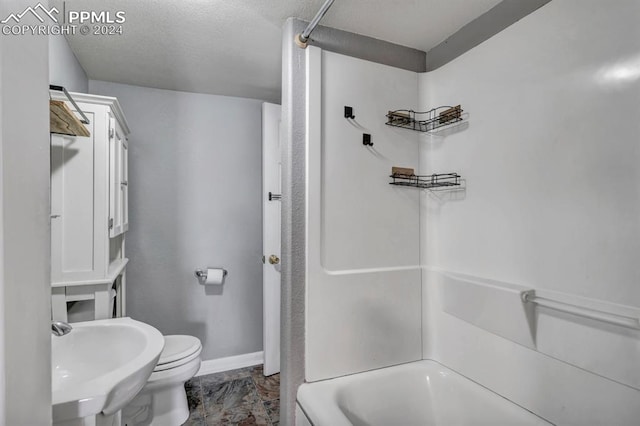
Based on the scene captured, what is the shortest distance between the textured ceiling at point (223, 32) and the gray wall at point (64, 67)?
7 centimetres

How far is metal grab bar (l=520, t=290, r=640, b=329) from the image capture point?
41.6 inches

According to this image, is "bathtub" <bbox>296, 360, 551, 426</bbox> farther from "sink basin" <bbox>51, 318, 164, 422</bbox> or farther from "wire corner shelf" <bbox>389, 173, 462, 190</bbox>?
"wire corner shelf" <bbox>389, 173, 462, 190</bbox>

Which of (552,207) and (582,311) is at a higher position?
(552,207)

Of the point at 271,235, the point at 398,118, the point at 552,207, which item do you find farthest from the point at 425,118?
the point at 271,235

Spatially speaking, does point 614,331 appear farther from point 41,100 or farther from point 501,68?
point 41,100

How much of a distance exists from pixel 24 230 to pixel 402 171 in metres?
1.63

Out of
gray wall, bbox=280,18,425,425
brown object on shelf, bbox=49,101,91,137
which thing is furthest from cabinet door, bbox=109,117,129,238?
gray wall, bbox=280,18,425,425

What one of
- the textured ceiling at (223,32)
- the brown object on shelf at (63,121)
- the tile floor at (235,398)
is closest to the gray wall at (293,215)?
the textured ceiling at (223,32)

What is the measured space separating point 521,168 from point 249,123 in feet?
7.19

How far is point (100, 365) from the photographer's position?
152cm

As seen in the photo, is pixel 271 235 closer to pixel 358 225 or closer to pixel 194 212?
pixel 194 212

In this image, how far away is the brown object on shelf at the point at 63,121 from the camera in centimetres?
119

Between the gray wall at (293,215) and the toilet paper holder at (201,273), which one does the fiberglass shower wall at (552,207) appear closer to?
the gray wall at (293,215)

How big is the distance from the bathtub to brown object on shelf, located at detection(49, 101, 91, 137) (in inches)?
60.3
